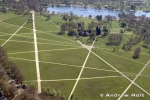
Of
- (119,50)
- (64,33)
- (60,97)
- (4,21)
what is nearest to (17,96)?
(60,97)

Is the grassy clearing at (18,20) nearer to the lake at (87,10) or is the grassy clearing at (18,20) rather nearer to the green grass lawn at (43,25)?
the green grass lawn at (43,25)

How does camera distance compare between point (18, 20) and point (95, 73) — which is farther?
point (18, 20)

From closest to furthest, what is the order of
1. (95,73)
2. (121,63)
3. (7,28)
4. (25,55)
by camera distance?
(95,73)
(25,55)
(121,63)
(7,28)

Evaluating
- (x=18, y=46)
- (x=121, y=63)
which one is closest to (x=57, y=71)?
(x=121, y=63)

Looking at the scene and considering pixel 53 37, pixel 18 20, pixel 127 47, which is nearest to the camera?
pixel 127 47

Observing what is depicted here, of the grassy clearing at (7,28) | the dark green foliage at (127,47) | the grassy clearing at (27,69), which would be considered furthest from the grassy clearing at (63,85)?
the grassy clearing at (7,28)

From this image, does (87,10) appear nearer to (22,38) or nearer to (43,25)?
(43,25)

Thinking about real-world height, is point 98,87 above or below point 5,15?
below
